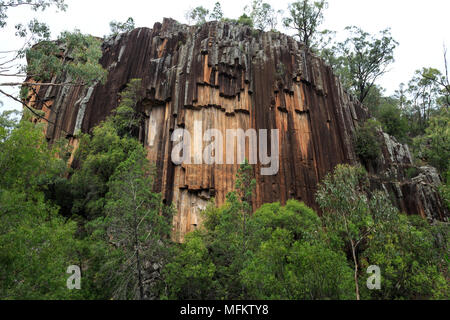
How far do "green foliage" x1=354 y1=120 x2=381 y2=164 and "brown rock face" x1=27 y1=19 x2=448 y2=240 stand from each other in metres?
0.79

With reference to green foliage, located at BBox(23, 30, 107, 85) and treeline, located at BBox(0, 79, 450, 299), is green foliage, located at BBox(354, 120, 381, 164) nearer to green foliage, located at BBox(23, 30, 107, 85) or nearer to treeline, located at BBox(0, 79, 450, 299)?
treeline, located at BBox(0, 79, 450, 299)

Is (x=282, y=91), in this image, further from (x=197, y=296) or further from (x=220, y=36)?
(x=197, y=296)

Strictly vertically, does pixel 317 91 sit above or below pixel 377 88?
below

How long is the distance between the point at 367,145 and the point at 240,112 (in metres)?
10.8

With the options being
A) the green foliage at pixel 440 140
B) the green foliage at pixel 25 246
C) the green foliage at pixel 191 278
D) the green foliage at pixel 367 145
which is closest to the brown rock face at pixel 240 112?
the green foliage at pixel 367 145

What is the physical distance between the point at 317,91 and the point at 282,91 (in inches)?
128

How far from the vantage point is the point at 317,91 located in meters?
23.4

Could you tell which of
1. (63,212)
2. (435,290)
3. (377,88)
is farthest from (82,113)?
(377,88)

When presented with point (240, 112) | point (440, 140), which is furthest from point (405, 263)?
point (440, 140)

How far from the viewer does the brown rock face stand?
62.2ft

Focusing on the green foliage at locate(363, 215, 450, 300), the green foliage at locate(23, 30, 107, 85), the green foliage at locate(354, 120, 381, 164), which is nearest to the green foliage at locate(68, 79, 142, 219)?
the green foliage at locate(23, 30, 107, 85)

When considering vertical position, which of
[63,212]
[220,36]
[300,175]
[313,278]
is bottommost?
[313,278]
